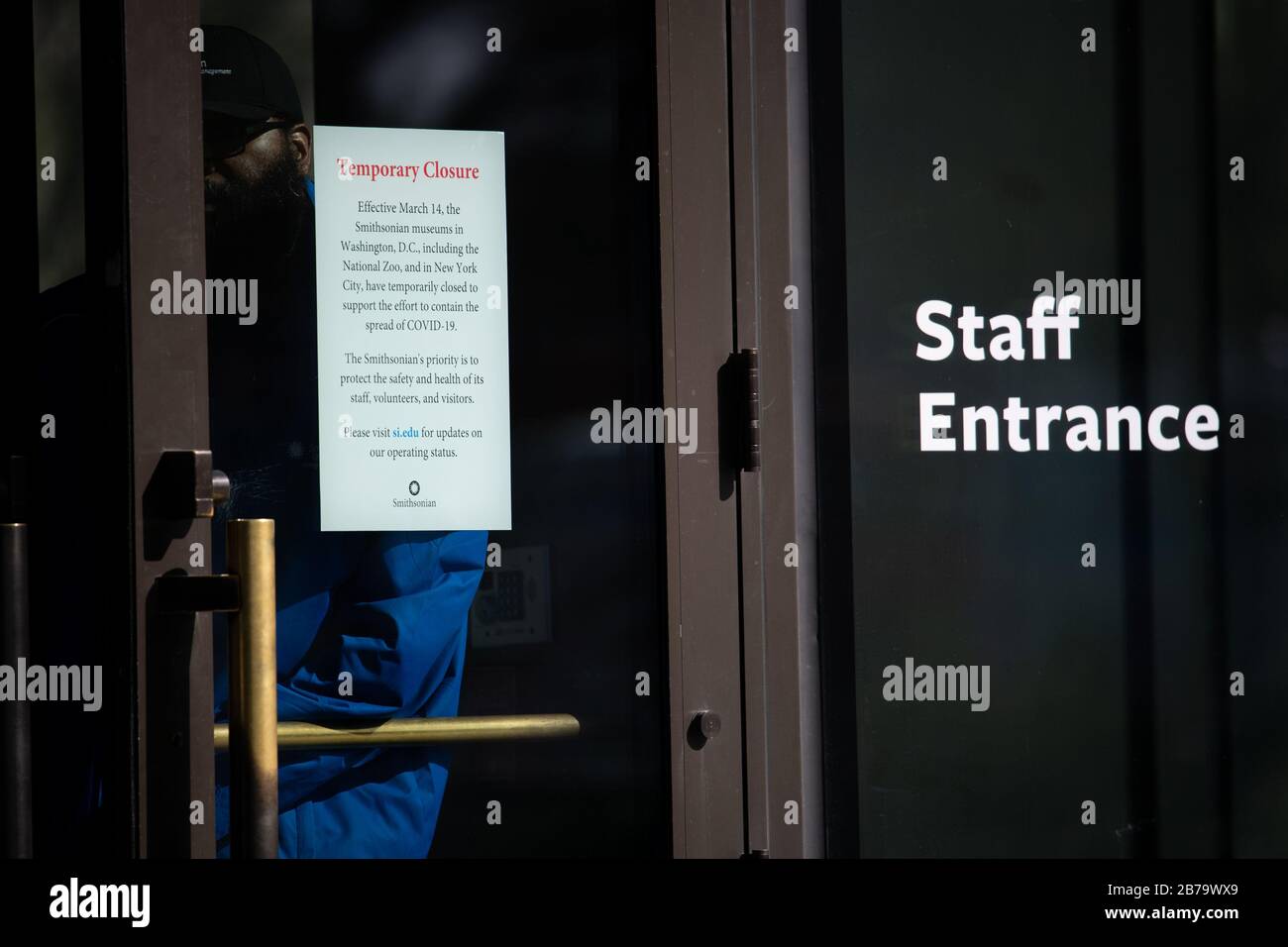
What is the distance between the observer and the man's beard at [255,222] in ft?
6.24

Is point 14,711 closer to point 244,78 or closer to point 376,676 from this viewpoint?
point 376,676

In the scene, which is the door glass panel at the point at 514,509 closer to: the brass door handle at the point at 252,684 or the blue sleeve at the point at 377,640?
the blue sleeve at the point at 377,640

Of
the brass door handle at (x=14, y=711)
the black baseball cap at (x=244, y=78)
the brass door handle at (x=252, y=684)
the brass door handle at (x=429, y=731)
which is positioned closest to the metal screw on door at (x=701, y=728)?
the brass door handle at (x=429, y=731)

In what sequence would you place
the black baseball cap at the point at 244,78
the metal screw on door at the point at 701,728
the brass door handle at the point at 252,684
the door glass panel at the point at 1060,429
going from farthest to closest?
1. the door glass panel at the point at 1060,429
2. the metal screw on door at the point at 701,728
3. the black baseball cap at the point at 244,78
4. the brass door handle at the point at 252,684

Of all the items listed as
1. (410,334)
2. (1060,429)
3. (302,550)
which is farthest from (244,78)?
(1060,429)

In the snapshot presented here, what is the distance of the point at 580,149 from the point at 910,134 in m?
0.59

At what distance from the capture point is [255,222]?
6.33 feet

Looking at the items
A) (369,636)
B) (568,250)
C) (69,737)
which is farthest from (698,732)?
(69,737)

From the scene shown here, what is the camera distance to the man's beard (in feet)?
6.24

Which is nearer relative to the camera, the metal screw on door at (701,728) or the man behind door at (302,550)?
the man behind door at (302,550)

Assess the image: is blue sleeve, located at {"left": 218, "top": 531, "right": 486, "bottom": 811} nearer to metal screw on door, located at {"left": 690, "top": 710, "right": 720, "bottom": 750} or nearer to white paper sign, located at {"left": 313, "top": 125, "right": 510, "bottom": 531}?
white paper sign, located at {"left": 313, "top": 125, "right": 510, "bottom": 531}

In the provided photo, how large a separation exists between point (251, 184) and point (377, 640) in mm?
732

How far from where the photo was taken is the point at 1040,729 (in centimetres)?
223

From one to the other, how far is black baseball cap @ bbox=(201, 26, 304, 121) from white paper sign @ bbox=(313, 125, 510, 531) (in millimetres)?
72
